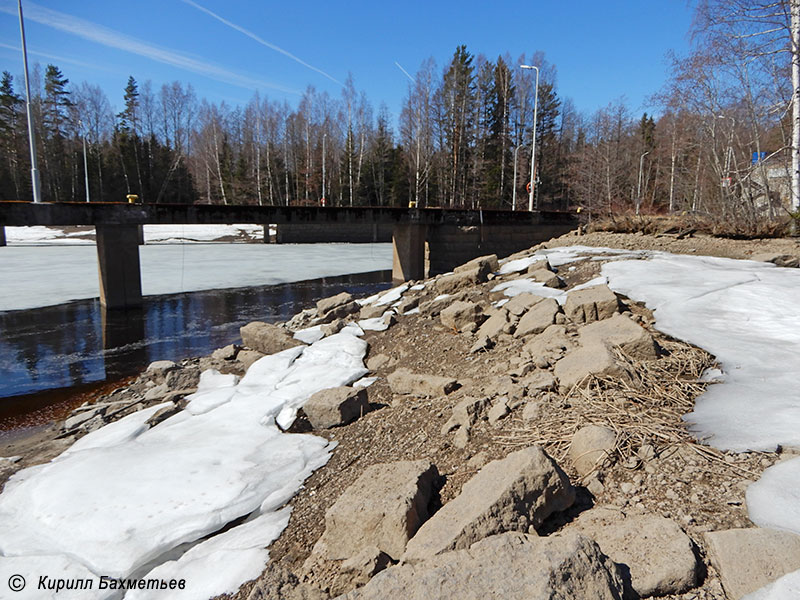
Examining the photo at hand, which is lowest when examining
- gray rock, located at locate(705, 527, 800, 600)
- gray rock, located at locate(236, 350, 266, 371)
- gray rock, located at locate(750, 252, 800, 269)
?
gray rock, located at locate(236, 350, 266, 371)

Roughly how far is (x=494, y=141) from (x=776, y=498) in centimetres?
4139

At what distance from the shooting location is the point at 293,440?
4.11 m

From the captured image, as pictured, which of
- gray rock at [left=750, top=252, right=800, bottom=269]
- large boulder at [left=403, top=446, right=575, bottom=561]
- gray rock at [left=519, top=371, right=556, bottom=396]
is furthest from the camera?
gray rock at [left=750, top=252, right=800, bottom=269]

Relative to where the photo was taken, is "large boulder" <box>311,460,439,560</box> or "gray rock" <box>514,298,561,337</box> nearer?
"large boulder" <box>311,460,439,560</box>

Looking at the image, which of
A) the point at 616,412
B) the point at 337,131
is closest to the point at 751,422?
the point at 616,412

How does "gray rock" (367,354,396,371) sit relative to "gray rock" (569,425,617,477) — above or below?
below

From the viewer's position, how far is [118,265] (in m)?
15.8

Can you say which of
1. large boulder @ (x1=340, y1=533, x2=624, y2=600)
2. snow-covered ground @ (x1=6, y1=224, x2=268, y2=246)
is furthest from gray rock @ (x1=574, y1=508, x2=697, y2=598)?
snow-covered ground @ (x1=6, y1=224, x2=268, y2=246)

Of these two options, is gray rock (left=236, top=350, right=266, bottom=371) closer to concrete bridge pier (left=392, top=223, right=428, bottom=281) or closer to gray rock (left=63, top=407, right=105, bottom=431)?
gray rock (left=63, top=407, right=105, bottom=431)

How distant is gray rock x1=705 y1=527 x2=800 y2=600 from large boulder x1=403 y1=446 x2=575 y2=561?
63cm

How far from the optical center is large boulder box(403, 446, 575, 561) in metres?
2.10

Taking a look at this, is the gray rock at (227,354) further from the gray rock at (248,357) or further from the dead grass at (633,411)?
the dead grass at (633,411)

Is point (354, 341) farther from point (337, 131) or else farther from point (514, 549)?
point (337, 131)

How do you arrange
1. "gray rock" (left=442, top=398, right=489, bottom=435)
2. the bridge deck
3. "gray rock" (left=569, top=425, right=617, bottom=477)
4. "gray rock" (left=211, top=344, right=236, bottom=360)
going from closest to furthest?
"gray rock" (left=569, top=425, right=617, bottom=477) < "gray rock" (left=442, top=398, right=489, bottom=435) < "gray rock" (left=211, top=344, right=236, bottom=360) < the bridge deck
